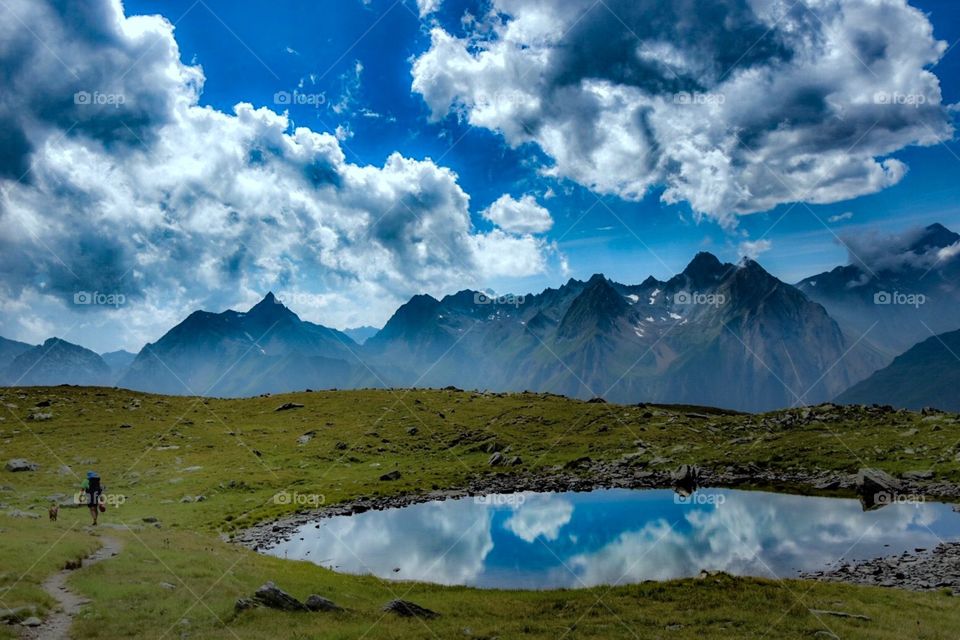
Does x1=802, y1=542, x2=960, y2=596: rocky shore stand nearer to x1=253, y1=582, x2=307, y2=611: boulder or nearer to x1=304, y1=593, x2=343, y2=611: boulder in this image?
x1=304, y1=593, x2=343, y2=611: boulder

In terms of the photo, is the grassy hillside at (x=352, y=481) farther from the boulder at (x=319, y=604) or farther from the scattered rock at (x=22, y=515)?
the scattered rock at (x=22, y=515)

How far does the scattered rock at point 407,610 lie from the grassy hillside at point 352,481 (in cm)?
64

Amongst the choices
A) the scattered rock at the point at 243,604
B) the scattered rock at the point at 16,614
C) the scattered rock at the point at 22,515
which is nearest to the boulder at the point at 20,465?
the scattered rock at the point at 22,515

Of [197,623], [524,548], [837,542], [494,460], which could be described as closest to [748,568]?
[837,542]

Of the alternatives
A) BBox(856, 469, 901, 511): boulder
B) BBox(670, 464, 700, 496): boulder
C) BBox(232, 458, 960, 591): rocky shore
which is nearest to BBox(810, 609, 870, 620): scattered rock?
BBox(232, 458, 960, 591): rocky shore

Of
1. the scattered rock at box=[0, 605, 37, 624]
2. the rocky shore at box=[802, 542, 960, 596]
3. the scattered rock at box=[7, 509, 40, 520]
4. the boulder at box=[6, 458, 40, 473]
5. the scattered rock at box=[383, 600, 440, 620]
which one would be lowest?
the rocky shore at box=[802, 542, 960, 596]

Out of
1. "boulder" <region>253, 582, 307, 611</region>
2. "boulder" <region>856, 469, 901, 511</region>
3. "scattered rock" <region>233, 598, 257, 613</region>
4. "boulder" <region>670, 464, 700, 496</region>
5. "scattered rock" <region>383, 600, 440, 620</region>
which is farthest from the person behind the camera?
"boulder" <region>670, 464, 700, 496</region>

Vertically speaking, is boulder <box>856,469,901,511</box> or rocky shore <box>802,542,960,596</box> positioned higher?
boulder <box>856,469,901,511</box>

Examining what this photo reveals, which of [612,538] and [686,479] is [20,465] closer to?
[612,538]

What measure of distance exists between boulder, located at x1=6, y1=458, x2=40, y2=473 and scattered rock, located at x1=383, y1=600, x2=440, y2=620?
64.5 m

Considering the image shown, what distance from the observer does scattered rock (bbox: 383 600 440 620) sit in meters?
27.8

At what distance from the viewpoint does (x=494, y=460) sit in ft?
279

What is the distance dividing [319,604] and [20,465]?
6331cm

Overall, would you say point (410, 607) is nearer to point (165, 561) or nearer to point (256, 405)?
point (165, 561)
